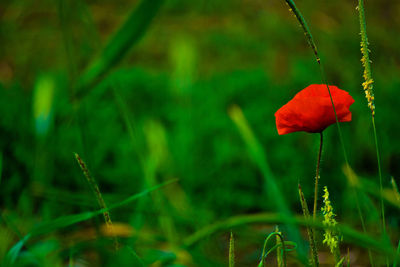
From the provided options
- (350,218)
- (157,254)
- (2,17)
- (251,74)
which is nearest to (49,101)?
(157,254)

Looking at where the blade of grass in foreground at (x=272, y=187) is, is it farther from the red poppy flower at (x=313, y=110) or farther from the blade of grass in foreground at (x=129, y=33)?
the blade of grass in foreground at (x=129, y=33)

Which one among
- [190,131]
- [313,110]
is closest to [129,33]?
[313,110]

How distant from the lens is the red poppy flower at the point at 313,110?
1.33 feet

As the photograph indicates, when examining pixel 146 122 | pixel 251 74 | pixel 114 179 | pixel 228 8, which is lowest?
pixel 114 179

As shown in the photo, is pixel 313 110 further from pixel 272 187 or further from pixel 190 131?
pixel 190 131

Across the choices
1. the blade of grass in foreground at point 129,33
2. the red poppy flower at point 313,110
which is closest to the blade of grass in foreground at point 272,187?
the red poppy flower at point 313,110

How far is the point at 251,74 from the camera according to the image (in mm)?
2002

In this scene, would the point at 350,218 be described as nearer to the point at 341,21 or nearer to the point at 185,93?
the point at 185,93

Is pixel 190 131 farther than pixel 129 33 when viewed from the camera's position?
Yes

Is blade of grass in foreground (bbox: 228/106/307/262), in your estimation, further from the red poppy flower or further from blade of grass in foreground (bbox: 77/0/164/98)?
blade of grass in foreground (bbox: 77/0/164/98)

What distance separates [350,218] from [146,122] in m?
0.76

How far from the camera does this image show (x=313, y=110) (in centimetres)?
40

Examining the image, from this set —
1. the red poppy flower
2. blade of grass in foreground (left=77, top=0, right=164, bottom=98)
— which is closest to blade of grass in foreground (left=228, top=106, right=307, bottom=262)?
the red poppy flower

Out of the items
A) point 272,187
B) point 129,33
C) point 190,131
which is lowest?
point 190,131
